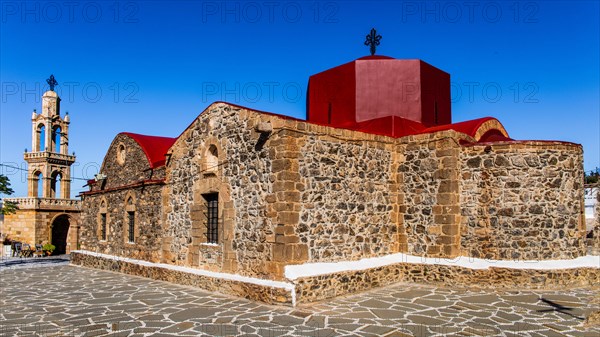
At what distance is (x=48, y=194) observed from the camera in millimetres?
27312

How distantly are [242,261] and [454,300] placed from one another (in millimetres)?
4108

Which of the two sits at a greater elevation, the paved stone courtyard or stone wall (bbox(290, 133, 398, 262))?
stone wall (bbox(290, 133, 398, 262))

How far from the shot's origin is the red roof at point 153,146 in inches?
507

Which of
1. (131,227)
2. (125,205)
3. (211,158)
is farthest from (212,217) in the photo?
(125,205)

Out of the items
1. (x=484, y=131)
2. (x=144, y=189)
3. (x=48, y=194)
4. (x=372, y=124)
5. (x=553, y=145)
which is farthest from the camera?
(x=48, y=194)

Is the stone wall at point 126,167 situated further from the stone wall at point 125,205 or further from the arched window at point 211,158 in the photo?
the arched window at point 211,158

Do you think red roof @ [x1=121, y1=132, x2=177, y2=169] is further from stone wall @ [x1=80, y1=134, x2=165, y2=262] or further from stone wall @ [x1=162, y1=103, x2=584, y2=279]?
stone wall @ [x1=162, y1=103, x2=584, y2=279]

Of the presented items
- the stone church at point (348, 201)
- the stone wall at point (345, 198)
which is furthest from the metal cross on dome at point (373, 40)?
the stone wall at point (345, 198)

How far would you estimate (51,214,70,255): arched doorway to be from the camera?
28188 mm

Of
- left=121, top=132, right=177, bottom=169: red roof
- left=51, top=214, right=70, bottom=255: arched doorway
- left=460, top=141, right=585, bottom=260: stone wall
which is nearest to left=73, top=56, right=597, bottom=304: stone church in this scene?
left=460, top=141, right=585, bottom=260: stone wall

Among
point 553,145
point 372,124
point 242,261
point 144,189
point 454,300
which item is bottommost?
point 454,300

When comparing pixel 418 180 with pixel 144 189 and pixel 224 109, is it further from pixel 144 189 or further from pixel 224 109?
pixel 144 189

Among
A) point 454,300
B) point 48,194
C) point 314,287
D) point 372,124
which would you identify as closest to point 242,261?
point 314,287

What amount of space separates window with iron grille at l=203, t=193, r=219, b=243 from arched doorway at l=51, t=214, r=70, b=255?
21.8 meters
